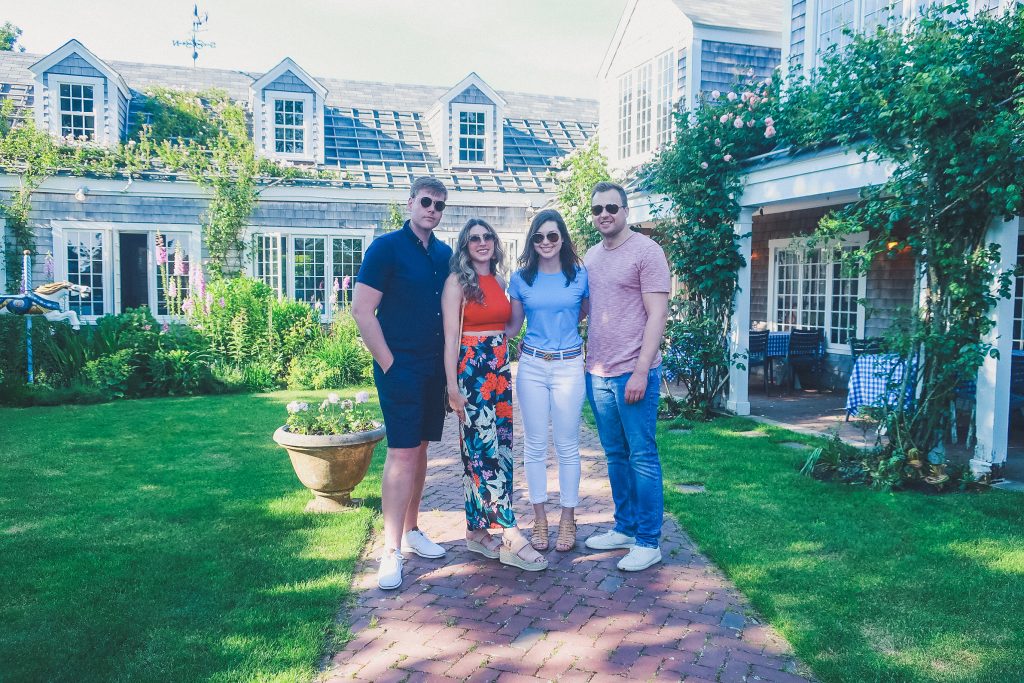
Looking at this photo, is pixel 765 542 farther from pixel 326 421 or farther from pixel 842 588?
pixel 326 421

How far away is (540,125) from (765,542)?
51.0 ft

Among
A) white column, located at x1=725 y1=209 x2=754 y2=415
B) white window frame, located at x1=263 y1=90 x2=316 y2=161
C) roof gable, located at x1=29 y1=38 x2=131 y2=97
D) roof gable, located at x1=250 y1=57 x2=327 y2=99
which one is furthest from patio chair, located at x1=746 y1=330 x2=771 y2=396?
roof gable, located at x1=29 y1=38 x2=131 y2=97

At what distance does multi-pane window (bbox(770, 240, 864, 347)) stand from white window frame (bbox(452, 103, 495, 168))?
23.9ft

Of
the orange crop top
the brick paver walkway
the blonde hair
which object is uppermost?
the blonde hair

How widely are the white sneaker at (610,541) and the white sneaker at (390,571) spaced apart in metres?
1.13

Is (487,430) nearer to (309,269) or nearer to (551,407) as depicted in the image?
(551,407)

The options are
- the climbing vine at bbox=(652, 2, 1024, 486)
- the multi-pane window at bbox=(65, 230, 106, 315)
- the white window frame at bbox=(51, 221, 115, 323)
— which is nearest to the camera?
the climbing vine at bbox=(652, 2, 1024, 486)

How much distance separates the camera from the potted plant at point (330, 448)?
4809mm

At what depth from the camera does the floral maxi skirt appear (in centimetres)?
389

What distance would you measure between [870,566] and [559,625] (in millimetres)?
1856

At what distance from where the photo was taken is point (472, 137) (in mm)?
16875

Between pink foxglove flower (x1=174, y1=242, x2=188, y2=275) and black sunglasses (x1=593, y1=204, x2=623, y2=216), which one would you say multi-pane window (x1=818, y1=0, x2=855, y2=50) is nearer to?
black sunglasses (x1=593, y1=204, x2=623, y2=216)

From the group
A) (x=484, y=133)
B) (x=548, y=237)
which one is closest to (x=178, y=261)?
(x=484, y=133)

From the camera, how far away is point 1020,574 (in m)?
3.97
